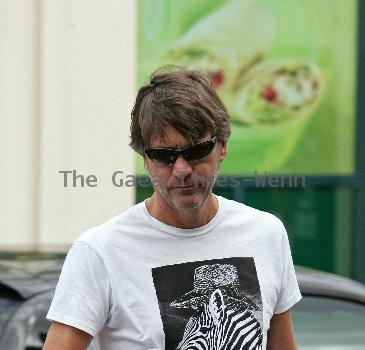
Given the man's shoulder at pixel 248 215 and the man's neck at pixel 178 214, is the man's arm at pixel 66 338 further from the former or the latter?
the man's shoulder at pixel 248 215

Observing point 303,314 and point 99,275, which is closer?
point 99,275

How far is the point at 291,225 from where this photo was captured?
9016 mm

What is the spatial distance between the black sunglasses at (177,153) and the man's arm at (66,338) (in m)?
0.42

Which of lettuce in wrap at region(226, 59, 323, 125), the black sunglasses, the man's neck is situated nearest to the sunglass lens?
the black sunglasses

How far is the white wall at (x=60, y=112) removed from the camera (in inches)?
308

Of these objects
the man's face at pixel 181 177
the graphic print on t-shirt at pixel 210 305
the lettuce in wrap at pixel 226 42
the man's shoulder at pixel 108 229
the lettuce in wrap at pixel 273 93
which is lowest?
the graphic print on t-shirt at pixel 210 305

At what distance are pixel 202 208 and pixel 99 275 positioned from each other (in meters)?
0.29

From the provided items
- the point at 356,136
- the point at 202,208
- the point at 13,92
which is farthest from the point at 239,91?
the point at 202,208

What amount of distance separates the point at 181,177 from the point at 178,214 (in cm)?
11

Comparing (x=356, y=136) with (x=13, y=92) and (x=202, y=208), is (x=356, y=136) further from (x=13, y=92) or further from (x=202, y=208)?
(x=202, y=208)

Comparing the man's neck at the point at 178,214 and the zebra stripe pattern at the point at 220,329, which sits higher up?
the man's neck at the point at 178,214

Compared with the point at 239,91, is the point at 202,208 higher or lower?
lower

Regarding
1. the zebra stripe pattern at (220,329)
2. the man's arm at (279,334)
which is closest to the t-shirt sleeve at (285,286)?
the man's arm at (279,334)

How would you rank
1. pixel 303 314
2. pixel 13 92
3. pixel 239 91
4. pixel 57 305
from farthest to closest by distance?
pixel 239 91 < pixel 13 92 < pixel 303 314 < pixel 57 305
